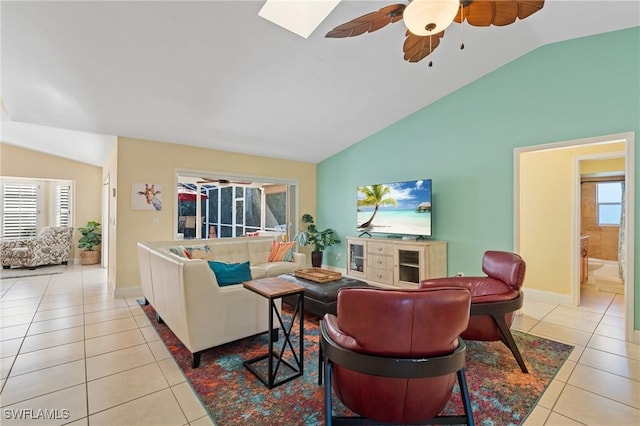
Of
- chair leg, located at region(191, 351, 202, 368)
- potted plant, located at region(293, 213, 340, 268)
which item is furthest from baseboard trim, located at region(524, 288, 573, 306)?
chair leg, located at region(191, 351, 202, 368)

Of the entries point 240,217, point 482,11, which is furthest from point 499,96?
point 240,217

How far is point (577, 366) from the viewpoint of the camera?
2494 millimetres

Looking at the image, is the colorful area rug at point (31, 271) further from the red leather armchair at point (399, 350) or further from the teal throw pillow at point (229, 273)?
the red leather armchair at point (399, 350)

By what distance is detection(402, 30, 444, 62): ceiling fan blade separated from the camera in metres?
2.37

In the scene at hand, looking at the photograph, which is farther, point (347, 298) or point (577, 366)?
point (577, 366)

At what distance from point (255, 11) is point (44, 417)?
3.36 m

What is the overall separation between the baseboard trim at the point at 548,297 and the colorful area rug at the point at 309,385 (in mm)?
1647

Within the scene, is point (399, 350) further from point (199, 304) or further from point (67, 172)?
point (67, 172)

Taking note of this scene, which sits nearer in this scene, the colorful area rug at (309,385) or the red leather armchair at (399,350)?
the red leather armchair at (399,350)

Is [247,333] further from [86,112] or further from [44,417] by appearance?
[86,112]

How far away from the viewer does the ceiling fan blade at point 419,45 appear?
93.4 inches

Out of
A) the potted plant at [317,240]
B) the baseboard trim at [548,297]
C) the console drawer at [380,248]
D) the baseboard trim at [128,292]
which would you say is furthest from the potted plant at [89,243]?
the baseboard trim at [548,297]

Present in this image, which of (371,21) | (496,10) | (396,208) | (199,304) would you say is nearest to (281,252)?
(396,208)

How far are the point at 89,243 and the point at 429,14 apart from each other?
8.29 metres
